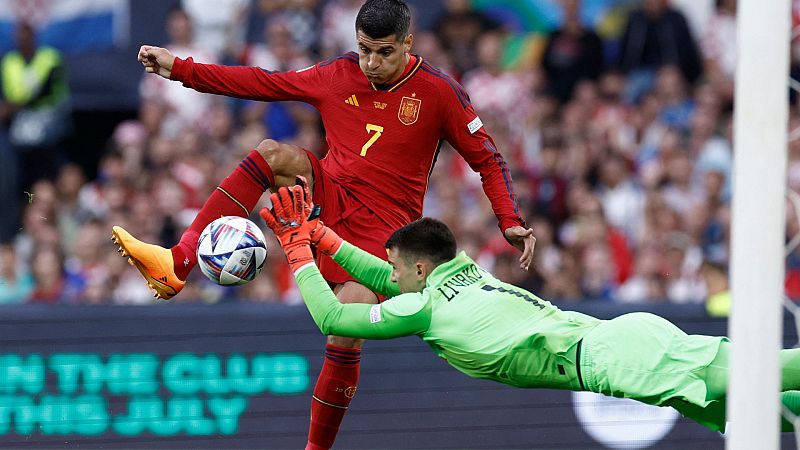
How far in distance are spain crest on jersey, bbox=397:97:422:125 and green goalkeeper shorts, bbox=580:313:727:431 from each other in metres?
1.57

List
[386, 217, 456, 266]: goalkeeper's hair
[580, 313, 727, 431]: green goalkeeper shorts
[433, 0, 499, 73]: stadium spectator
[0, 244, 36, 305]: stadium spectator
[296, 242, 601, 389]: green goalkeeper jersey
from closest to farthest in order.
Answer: [296, 242, 601, 389]: green goalkeeper jersey
[580, 313, 727, 431]: green goalkeeper shorts
[386, 217, 456, 266]: goalkeeper's hair
[0, 244, 36, 305]: stadium spectator
[433, 0, 499, 73]: stadium spectator

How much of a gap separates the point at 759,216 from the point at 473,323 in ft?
5.81

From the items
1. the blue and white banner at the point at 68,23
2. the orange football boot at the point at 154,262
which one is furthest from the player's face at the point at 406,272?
the blue and white banner at the point at 68,23

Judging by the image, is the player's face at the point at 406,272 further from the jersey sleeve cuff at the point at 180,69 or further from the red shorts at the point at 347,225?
the jersey sleeve cuff at the point at 180,69

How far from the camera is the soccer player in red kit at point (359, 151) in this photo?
728 cm

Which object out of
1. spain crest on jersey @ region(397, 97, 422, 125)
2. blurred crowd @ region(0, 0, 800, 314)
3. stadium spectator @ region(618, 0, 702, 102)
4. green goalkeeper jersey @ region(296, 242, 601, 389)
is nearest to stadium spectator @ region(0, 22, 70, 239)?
blurred crowd @ region(0, 0, 800, 314)

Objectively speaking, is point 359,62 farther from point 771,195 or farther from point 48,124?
point 48,124

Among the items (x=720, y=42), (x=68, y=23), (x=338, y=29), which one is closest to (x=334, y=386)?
(x=338, y=29)

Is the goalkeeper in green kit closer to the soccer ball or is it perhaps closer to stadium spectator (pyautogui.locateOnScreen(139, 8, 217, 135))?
the soccer ball

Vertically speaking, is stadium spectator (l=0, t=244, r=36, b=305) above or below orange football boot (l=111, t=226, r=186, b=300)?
below

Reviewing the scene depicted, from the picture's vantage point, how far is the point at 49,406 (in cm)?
1025

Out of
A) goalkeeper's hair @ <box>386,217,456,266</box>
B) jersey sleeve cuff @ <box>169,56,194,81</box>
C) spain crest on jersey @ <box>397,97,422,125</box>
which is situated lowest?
goalkeeper's hair @ <box>386,217,456,266</box>

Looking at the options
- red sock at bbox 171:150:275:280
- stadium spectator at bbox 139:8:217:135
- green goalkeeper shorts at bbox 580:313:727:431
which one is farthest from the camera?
stadium spectator at bbox 139:8:217:135

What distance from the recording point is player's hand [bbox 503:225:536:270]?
7.45 metres
